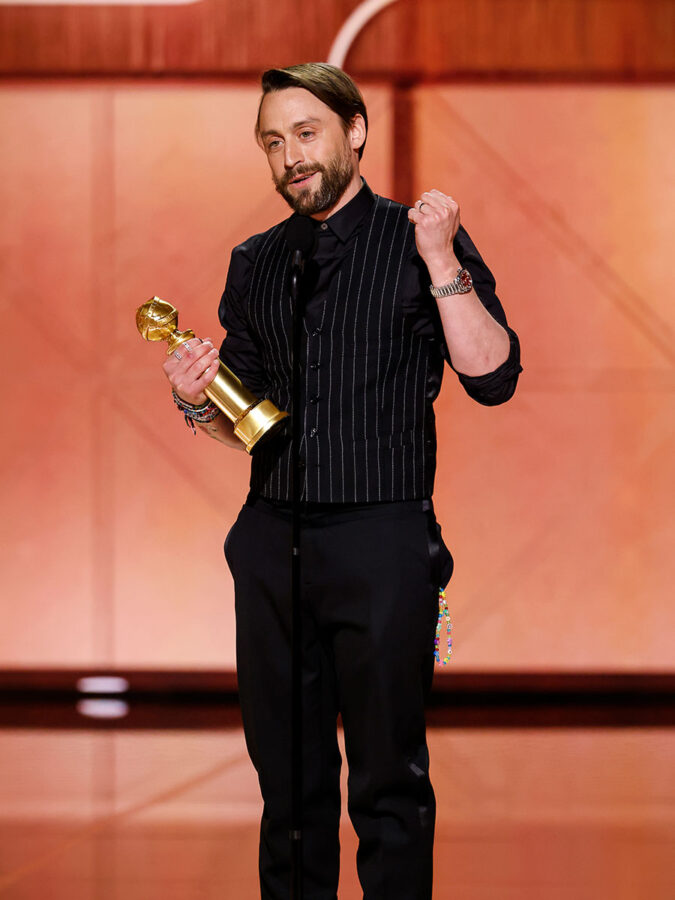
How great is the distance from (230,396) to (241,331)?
10.7 inches

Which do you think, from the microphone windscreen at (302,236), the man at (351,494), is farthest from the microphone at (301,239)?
the man at (351,494)

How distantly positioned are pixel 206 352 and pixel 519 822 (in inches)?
69.2

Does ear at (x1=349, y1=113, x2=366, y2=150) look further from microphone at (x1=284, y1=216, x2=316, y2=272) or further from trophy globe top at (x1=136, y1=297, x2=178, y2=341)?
trophy globe top at (x1=136, y1=297, x2=178, y2=341)

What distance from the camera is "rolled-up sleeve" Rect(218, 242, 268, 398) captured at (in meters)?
1.89

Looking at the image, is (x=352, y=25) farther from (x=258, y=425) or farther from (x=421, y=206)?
(x=258, y=425)

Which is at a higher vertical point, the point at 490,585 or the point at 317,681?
the point at 317,681

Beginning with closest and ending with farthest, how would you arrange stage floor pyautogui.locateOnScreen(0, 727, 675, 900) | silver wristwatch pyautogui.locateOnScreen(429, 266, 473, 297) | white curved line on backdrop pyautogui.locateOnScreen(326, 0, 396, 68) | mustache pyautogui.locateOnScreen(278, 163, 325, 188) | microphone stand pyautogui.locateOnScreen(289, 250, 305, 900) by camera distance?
1. microphone stand pyautogui.locateOnScreen(289, 250, 305, 900)
2. silver wristwatch pyautogui.locateOnScreen(429, 266, 473, 297)
3. mustache pyautogui.locateOnScreen(278, 163, 325, 188)
4. stage floor pyautogui.locateOnScreen(0, 727, 675, 900)
5. white curved line on backdrop pyautogui.locateOnScreen(326, 0, 396, 68)

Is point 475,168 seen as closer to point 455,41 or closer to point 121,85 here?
point 455,41

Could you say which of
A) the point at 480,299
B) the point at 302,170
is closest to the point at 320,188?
the point at 302,170

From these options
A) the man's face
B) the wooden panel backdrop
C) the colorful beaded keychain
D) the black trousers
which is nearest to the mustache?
the man's face

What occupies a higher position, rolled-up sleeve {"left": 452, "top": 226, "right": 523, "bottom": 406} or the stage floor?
rolled-up sleeve {"left": 452, "top": 226, "right": 523, "bottom": 406}

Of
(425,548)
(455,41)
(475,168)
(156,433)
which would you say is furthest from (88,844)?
(455,41)

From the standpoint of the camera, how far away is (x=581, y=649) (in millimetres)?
4012

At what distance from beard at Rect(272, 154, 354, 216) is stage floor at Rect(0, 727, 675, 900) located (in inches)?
59.6
